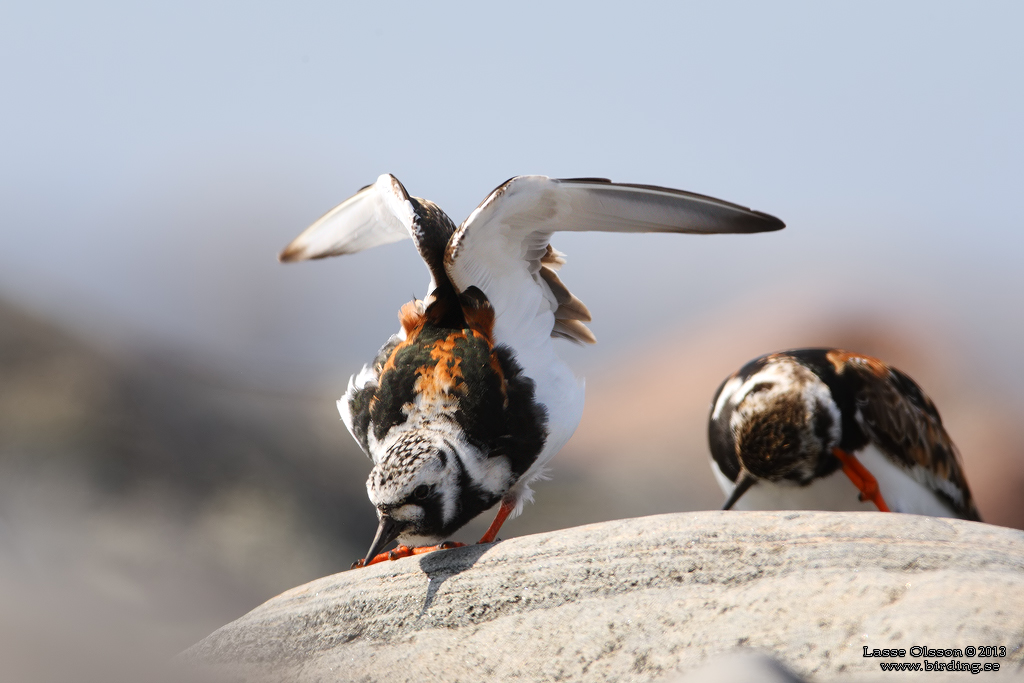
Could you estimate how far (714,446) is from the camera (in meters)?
6.07

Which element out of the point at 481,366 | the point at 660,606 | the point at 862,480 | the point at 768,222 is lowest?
the point at 862,480

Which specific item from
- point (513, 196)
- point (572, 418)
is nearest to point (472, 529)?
point (572, 418)

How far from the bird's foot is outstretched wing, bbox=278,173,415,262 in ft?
7.32

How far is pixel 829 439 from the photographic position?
18.0 feet

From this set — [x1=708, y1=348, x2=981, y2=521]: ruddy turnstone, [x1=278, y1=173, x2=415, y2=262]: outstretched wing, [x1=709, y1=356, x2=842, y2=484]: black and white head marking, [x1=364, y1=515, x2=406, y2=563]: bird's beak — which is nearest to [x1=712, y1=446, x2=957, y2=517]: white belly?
[x1=708, y1=348, x2=981, y2=521]: ruddy turnstone

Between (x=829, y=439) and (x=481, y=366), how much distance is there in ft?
8.85

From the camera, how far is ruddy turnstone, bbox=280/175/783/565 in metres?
4.20

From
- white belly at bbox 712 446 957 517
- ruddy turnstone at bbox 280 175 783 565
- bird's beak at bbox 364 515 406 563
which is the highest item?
ruddy turnstone at bbox 280 175 783 565

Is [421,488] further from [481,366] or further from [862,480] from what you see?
[862,480]

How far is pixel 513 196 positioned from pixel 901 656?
3.04 metres

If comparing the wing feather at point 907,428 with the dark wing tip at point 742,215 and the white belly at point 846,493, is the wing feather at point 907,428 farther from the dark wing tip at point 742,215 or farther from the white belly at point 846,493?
the dark wing tip at point 742,215

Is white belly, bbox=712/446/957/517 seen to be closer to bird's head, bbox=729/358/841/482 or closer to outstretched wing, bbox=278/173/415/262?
bird's head, bbox=729/358/841/482

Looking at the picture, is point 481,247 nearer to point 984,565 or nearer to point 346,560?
point 984,565

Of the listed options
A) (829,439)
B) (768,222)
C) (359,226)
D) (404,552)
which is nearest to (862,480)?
(829,439)
